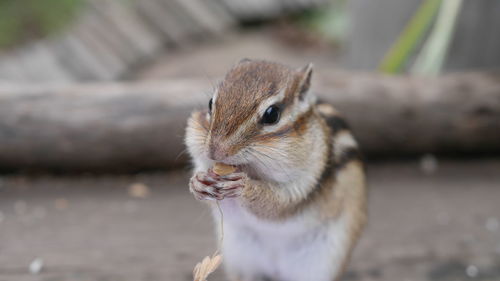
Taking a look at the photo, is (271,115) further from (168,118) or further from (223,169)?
(168,118)

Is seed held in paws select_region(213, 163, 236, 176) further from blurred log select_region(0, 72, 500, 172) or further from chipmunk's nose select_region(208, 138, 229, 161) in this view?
blurred log select_region(0, 72, 500, 172)

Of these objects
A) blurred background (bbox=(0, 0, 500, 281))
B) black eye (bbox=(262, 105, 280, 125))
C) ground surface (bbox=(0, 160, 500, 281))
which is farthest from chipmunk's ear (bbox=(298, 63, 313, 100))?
ground surface (bbox=(0, 160, 500, 281))

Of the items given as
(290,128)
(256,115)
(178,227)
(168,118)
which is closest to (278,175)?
(290,128)

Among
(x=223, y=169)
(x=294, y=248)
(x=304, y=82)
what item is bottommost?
(x=294, y=248)

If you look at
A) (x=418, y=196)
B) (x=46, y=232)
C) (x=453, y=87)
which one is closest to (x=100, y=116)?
(x=46, y=232)

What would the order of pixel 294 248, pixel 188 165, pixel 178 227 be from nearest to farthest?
1. pixel 294 248
2. pixel 178 227
3. pixel 188 165

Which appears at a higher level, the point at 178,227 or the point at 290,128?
the point at 178,227

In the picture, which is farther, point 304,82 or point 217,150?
point 304,82

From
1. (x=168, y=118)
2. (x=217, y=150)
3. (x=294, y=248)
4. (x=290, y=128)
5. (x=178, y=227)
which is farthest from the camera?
(x=168, y=118)
